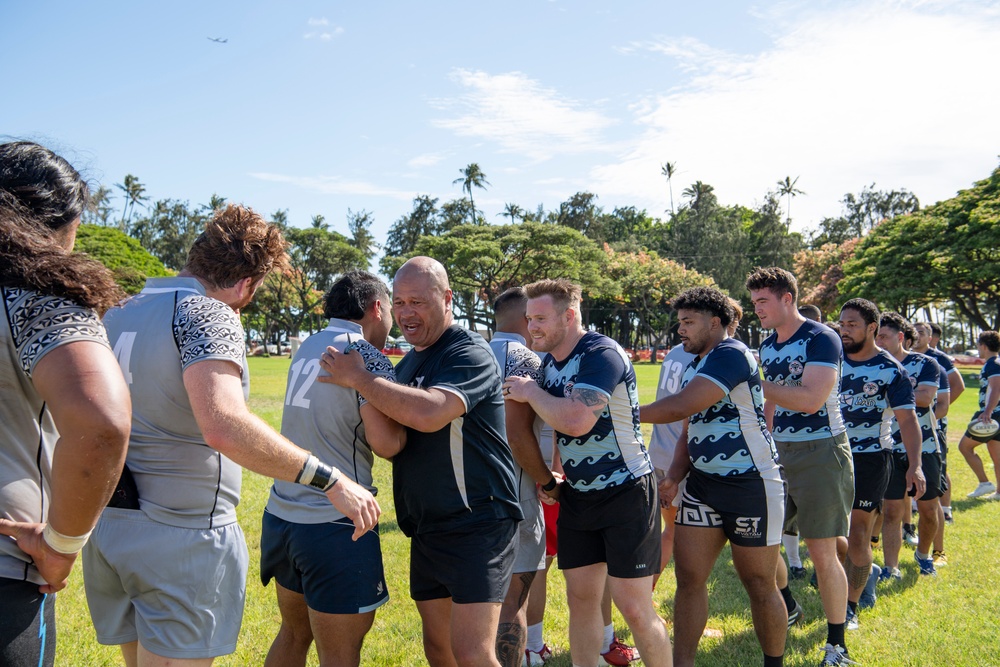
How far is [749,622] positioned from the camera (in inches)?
221

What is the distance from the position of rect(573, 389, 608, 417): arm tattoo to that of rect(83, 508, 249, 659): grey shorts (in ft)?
6.05

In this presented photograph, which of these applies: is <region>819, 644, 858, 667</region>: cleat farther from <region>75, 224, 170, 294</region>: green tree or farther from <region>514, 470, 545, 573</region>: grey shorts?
<region>75, 224, 170, 294</region>: green tree

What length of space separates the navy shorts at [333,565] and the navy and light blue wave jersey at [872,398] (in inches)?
172

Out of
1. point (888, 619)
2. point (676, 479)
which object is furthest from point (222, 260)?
point (888, 619)

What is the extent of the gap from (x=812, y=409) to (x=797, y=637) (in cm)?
184

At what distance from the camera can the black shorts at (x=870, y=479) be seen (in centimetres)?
571

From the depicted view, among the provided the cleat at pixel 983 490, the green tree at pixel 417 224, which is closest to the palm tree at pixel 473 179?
the green tree at pixel 417 224

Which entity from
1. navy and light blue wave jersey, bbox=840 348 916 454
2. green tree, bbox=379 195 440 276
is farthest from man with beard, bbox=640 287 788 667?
green tree, bbox=379 195 440 276

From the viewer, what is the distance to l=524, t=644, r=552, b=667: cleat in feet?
16.0

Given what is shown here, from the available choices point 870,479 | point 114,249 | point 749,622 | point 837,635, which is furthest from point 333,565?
point 114,249

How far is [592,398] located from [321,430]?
4.57 feet

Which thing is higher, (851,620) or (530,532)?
(530,532)

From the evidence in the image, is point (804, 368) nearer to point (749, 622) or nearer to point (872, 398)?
point (872, 398)

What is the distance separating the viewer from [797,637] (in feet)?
17.5
